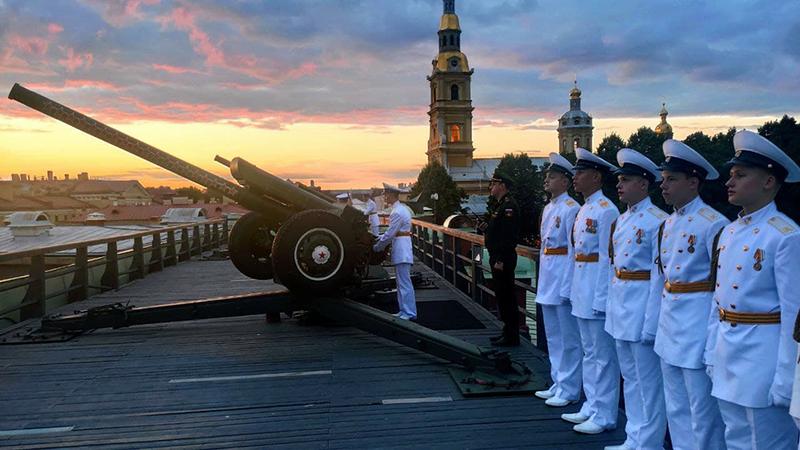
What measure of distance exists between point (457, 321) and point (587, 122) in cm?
13795

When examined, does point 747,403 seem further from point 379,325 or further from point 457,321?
point 457,321

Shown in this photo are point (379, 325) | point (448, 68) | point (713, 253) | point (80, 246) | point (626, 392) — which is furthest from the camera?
point (448, 68)

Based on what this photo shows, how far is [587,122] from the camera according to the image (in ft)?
453

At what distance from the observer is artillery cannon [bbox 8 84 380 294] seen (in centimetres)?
671

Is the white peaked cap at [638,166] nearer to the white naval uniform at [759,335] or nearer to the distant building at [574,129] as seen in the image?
the white naval uniform at [759,335]

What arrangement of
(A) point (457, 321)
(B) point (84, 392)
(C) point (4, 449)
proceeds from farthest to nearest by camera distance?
(A) point (457, 321) < (B) point (84, 392) < (C) point (4, 449)

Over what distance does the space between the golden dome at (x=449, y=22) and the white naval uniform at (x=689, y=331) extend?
11642cm

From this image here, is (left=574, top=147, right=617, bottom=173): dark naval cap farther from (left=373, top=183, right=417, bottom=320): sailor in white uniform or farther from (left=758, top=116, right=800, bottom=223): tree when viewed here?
(left=758, top=116, right=800, bottom=223): tree

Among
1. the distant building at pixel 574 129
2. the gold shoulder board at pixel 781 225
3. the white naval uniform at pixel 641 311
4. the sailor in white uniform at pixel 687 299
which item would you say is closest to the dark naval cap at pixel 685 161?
the sailor in white uniform at pixel 687 299

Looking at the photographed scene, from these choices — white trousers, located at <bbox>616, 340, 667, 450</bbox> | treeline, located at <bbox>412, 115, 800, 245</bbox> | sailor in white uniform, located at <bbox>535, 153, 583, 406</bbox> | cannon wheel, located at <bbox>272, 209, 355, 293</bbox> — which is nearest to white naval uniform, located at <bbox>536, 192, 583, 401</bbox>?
sailor in white uniform, located at <bbox>535, 153, 583, 406</bbox>

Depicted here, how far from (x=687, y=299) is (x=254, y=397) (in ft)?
11.1

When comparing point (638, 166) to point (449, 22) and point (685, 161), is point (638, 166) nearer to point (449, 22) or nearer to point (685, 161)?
point (685, 161)

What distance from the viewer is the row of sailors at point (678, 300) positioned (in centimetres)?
260

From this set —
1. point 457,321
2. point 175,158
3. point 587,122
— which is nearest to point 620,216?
point 457,321
